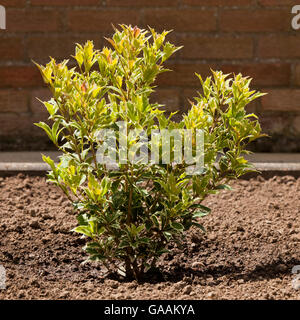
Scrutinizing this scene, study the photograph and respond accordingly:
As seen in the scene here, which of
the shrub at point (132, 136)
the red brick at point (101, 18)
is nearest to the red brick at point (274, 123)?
the red brick at point (101, 18)

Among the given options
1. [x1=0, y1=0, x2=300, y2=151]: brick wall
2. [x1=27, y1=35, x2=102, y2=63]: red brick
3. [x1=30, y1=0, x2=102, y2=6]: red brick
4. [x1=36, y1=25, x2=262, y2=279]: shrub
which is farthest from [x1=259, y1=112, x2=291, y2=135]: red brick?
[x1=36, y1=25, x2=262, y2=279]: shrub

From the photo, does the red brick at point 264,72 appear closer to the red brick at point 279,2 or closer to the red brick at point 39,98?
the red brick at point 279,2

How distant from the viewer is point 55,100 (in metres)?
1.92

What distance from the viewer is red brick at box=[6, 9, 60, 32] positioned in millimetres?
3662

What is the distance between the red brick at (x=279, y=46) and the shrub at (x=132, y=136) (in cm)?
177

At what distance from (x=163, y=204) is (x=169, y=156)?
202 millimetres

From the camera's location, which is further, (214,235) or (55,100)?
(214,235)

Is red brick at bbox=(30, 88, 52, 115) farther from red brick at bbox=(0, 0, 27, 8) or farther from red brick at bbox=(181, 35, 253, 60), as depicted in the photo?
red brick at bbox=(181, 35, 253, 60)

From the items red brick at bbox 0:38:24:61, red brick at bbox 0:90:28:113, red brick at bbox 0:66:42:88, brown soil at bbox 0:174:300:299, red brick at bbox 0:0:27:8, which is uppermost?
red brick at bbox 0:0:27:8

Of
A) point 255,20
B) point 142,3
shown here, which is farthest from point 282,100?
point 142,3

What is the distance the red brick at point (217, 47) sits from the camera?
3670 millimetres

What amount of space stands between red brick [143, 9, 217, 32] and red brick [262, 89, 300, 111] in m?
0.55

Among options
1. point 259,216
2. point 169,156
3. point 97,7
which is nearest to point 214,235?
point 259,216

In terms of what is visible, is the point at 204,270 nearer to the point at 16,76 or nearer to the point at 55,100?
the point at 55,100
